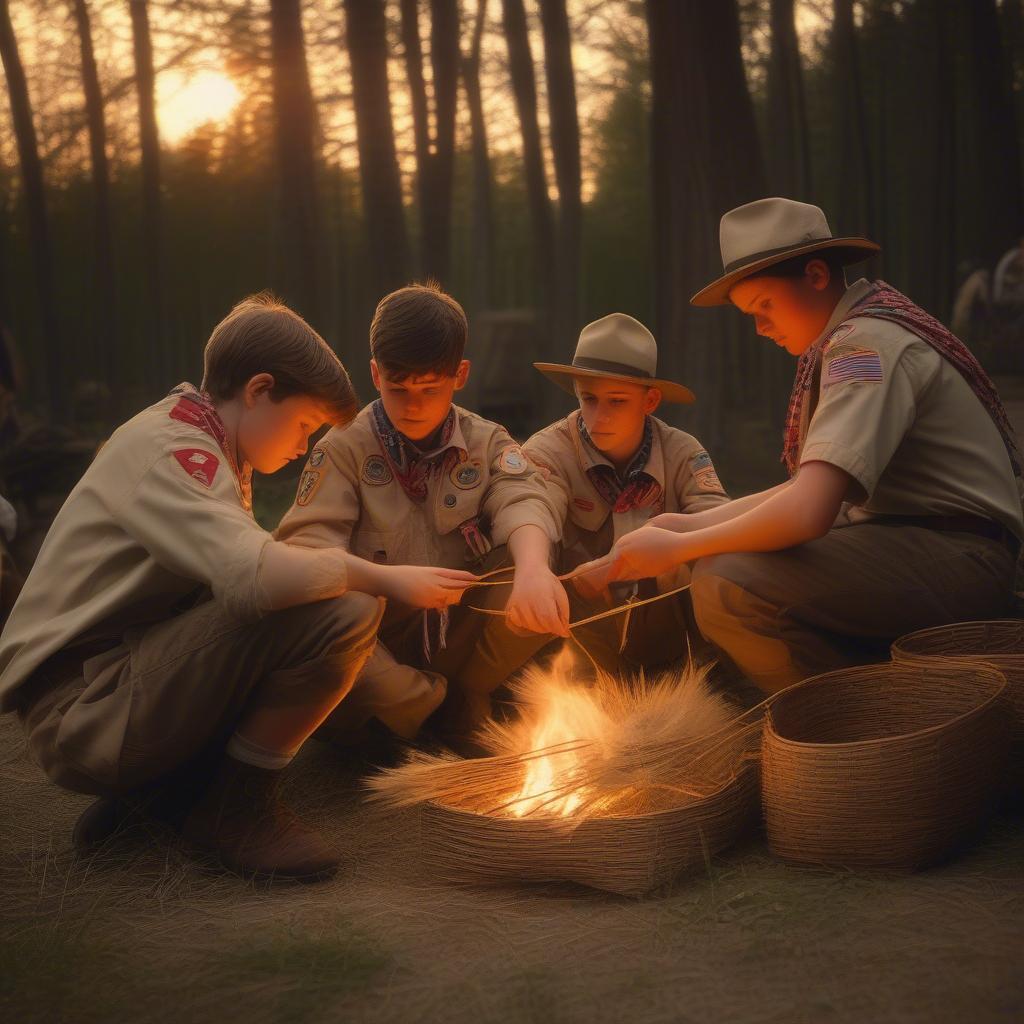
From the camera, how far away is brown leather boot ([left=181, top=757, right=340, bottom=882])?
112 inches

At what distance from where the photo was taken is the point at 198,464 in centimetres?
279

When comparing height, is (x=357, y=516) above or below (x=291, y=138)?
below

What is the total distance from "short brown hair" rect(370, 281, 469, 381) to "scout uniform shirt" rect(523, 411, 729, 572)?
774mm

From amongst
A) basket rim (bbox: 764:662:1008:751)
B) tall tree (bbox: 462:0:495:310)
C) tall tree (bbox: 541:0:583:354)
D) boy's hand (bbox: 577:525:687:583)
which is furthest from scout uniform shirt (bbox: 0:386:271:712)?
tall tree (bbox: 462:0:495:310)

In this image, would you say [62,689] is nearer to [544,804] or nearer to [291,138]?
[544,804]

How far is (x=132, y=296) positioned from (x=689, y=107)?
21.2 feet

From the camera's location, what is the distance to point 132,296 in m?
11.8

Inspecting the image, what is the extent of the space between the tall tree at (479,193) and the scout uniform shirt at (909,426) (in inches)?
271

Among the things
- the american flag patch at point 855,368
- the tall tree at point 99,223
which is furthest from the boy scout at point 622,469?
the tall tree at point 99,223

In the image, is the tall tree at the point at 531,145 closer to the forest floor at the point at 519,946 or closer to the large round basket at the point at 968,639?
the large round basket at the point at 968,639

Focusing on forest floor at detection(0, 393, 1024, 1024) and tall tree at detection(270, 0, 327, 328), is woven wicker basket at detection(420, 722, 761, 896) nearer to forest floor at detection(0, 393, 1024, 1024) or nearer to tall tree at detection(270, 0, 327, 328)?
forest floor at detection(0, 393, 1024, 1024)

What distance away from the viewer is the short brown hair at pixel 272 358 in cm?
306

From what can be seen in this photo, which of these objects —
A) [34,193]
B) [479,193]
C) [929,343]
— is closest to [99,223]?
[34,193]

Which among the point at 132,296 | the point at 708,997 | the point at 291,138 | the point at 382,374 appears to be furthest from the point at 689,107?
the point at 708,997
